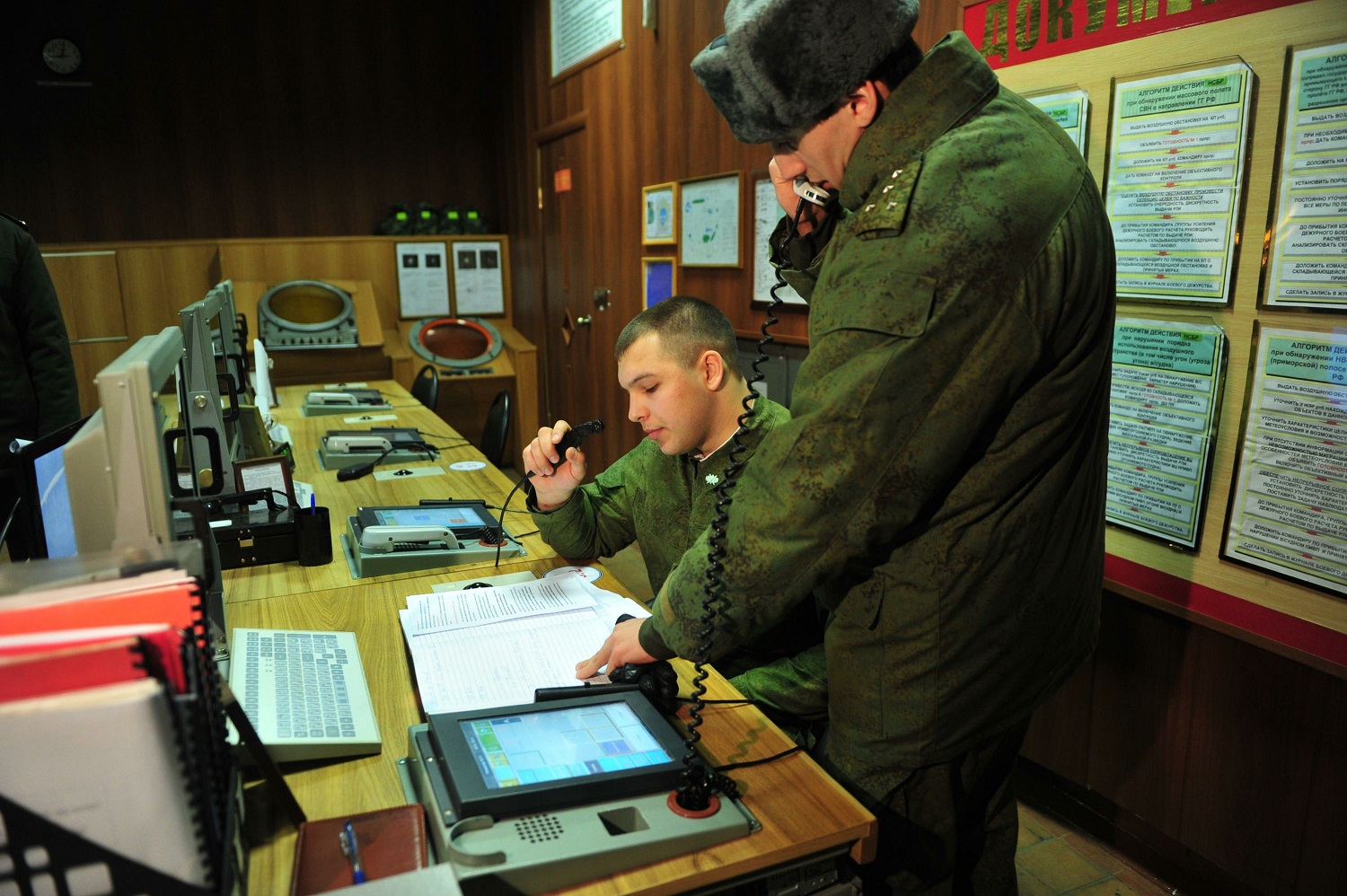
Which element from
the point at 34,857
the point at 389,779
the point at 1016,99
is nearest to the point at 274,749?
the point at 389,779

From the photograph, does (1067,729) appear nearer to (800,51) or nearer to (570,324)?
(800,51)

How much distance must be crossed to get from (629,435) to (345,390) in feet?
4.52

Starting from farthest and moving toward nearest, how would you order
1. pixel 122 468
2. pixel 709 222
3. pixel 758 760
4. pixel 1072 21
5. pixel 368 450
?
pixel 709 222, pixel 368 450, pixel 1072 21, pixel 758 760, pixel 122 468

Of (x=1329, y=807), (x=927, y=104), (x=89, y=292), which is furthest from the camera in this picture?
(x=89, y=292)

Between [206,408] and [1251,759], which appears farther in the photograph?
[206,408]

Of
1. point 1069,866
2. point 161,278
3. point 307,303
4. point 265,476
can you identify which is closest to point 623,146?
point 307,303

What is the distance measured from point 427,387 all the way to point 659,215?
5.13 feet

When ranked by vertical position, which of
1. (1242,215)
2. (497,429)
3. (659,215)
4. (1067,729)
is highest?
(659,215)

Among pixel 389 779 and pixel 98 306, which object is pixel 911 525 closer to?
pixel 389 779

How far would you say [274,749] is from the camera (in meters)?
1.08

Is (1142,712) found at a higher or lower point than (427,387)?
lower

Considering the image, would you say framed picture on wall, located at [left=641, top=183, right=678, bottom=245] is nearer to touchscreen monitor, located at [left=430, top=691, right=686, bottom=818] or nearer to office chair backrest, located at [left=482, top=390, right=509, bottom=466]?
office chair backrest, located at [left=482, top=390, right=509, bottom=466]

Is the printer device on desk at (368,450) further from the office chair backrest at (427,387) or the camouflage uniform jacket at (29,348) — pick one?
the office chair backrest at (427,387)

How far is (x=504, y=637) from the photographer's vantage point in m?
1.45
